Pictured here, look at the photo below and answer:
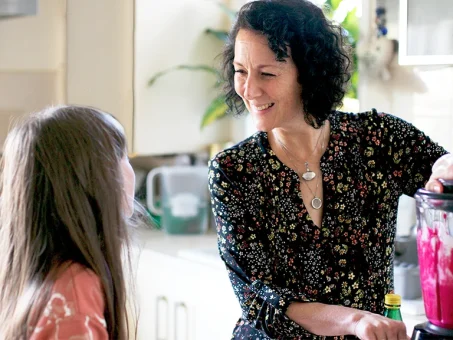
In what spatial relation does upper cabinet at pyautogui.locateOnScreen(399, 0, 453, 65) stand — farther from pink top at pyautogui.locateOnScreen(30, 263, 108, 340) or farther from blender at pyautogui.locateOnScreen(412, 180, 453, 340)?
pink top at pyautogui.locateOnScreen(30, 263, 108, 340)

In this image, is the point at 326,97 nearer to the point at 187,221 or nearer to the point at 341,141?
the point at 341,141

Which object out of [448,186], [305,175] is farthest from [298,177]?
[448,186]

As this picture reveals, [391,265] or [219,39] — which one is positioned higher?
[219,39]

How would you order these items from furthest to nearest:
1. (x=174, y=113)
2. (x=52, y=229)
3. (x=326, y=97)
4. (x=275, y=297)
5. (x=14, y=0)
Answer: (x=174, y=113) < (x=14, y=0) < (x=326, y=97) < (x=275, y=297) < (x=52, y=229)

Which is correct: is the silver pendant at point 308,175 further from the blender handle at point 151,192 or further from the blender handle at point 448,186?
the blender handle at point 151,192

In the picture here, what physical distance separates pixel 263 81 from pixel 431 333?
57 centimetres

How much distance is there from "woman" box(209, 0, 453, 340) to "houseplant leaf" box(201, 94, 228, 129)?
1.48 m

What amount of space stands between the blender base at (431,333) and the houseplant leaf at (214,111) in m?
1.97

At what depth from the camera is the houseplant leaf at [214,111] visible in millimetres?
3145

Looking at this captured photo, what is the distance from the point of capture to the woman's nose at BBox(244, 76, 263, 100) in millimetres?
1541

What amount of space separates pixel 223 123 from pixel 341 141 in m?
1.67

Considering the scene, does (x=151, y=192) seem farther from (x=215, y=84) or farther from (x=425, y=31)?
(x=425, y=31)

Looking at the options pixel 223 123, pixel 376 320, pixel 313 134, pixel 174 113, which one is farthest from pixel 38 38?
pixel 376 320

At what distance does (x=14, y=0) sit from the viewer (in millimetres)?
2848
